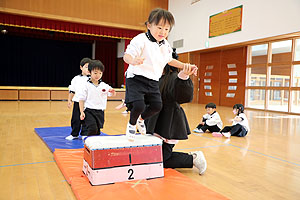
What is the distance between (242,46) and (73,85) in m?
7.33

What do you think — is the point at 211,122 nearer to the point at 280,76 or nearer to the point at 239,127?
the point at 239,127

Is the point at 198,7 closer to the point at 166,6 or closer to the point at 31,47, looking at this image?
the point at 166,6

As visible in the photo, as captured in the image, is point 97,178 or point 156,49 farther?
point 156,49

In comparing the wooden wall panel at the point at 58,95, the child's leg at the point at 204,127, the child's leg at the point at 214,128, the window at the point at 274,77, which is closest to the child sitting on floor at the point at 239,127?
the child's leg at the point at 214,128

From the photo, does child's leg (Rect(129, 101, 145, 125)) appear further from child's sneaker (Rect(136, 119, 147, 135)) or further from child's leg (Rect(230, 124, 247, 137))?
child's leg (Rect(230, 124, 247, 137))

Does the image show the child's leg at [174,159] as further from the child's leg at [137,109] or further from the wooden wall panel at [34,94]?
the wooden wall panel at [34,94]

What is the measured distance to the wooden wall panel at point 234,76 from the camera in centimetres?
905

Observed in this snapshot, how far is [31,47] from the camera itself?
14.1 metres

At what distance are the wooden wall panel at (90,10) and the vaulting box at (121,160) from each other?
22.3 ft

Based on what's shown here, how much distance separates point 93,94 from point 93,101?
0.25 feet

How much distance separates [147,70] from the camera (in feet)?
6.14

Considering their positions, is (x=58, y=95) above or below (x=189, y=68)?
below

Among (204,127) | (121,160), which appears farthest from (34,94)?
(121,160)

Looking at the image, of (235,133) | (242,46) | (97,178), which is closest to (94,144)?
(97,178)
